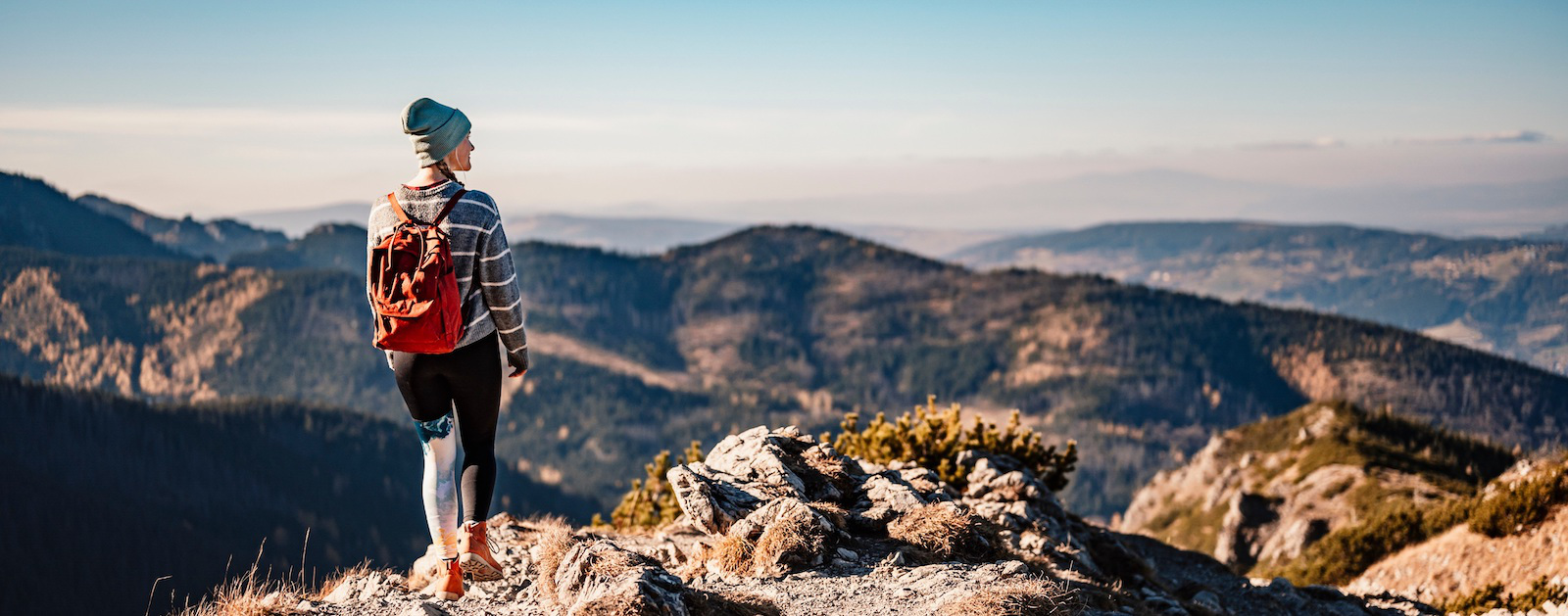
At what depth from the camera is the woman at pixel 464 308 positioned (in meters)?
10.3

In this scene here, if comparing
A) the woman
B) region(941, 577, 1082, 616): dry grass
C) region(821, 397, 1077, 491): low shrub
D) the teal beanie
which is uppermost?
the teal beanie

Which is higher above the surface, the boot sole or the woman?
the woman

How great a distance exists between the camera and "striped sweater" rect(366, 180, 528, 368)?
10.2m

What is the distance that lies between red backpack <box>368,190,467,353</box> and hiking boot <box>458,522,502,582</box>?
3.03 meters

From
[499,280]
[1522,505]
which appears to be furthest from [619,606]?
[1522,505]

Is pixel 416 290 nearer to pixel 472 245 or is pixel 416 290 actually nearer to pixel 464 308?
pixel 464 308

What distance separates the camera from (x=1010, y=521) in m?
20.9

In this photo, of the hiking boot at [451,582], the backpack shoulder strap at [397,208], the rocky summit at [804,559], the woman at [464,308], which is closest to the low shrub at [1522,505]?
the rocky summit at [804,559]

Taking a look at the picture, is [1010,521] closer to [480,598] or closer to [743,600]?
[743,600]

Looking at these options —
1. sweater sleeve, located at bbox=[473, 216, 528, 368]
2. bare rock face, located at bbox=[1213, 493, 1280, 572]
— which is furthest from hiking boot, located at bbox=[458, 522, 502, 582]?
bare rock face, located at bbox=[1213, 493, 1280, 572]

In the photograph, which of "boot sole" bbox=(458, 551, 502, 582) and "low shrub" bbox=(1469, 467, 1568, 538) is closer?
"boot sole" bbox=(458, 551, 502, 582)

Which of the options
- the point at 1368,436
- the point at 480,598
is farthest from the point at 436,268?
the point at 1368,436

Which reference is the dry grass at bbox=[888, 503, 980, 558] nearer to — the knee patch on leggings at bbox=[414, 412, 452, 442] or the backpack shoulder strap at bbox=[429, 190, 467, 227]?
the knee patch on leggings at bbox=[414, 412, 452, 442]

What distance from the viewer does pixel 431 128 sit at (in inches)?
407
